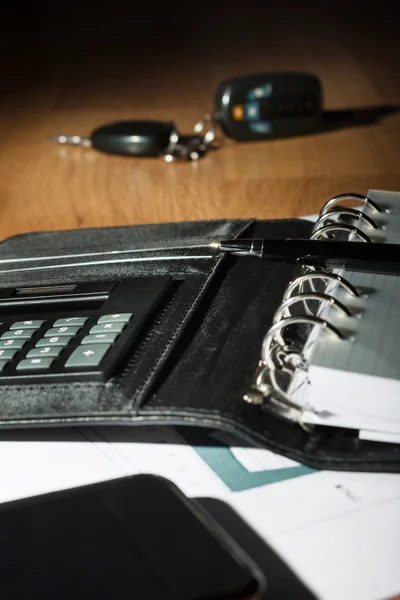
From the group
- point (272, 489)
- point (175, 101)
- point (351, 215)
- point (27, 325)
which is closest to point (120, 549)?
point (272, 489)

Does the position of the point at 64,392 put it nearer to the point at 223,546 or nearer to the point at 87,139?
the point at 223,546

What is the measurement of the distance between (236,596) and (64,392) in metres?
0.18

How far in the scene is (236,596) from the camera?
0.40 metres

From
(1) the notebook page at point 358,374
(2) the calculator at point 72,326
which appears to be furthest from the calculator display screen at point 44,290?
(1) the notebook page at point 358,374

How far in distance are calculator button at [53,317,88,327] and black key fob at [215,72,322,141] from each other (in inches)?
25.9

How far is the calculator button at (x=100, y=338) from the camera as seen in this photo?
559 millimetres

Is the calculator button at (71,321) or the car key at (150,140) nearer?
the calculator button at (71,321)

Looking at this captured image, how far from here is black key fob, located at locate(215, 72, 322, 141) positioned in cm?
119

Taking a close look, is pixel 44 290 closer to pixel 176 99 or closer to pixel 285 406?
pixel 285 406

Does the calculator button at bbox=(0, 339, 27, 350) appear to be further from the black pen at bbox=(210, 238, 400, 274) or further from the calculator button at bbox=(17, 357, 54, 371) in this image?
the black pen at bbox=(210, 238, 400, 274)

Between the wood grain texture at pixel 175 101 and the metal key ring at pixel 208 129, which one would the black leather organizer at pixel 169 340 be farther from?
the metal key ring at pixel 208 129

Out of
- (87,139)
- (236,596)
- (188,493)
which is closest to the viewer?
(236,596)

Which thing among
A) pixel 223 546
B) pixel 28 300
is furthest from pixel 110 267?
pixel 223 546

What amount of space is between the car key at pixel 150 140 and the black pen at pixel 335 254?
58 centimetres
